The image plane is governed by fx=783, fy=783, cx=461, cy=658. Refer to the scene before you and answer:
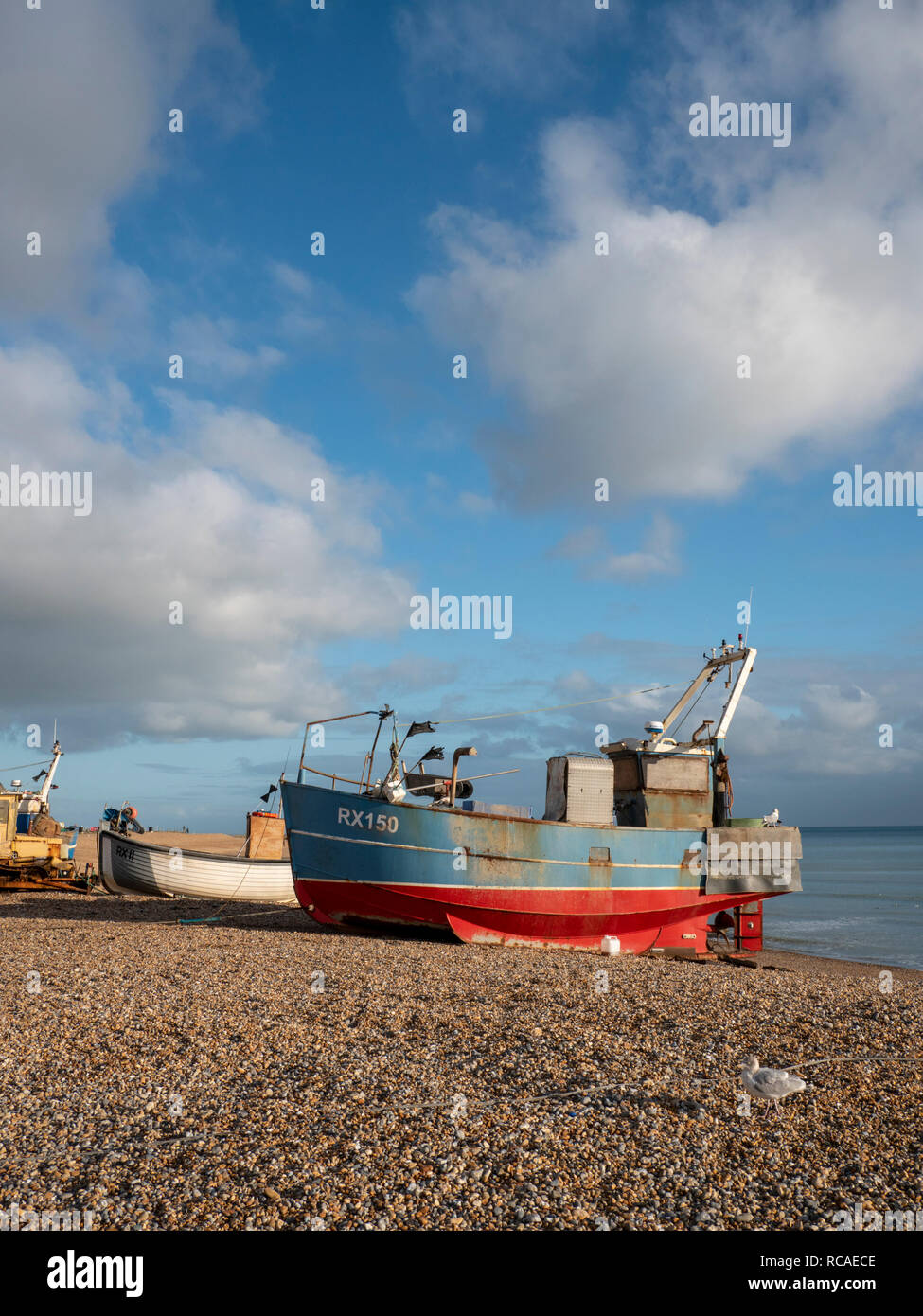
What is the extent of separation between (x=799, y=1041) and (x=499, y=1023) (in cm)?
387

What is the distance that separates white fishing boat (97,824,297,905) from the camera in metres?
27.9

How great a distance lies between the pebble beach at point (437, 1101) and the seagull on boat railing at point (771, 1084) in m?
0.13

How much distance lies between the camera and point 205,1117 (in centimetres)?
704

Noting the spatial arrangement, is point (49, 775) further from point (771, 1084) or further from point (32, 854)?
point (771, 1084)

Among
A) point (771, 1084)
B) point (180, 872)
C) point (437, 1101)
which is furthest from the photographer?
point (180, 872)

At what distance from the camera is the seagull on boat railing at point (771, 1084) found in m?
7.75

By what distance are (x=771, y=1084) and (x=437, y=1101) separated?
3324 mm

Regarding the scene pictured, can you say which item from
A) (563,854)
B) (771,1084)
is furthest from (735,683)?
(771,1084)

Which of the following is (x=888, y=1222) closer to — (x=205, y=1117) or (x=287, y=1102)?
(x=287, y=1102)

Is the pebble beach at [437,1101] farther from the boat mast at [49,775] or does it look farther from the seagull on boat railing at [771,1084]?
the boat mast at [49,775]

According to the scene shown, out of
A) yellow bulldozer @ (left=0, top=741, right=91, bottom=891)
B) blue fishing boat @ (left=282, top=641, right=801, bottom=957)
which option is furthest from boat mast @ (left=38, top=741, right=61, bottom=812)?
blue fishing boat @ (left=282, top=641, right=801, bottom=957)

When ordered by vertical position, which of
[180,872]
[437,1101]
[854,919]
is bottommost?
[854,919]

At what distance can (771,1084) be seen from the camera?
7.80 meters
